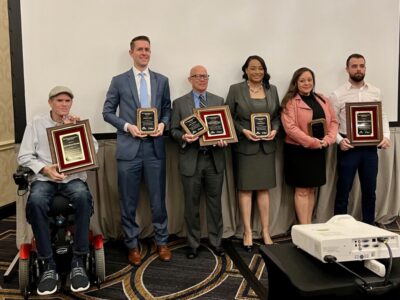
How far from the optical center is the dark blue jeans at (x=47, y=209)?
2535 millimetres

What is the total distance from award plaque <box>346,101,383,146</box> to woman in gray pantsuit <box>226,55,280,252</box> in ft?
2.04

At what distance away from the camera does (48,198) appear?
2.61 meters

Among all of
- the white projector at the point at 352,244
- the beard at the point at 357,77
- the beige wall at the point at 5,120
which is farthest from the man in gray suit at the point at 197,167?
the beige wall at the point at 5,120

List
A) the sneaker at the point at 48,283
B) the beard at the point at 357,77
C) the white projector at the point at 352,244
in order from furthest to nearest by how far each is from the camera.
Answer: the beard at the point at 357,77 < the sneaker at the point at 48,283 < the white projector at the point at 352,244

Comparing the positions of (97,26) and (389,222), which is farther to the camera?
(389,222)

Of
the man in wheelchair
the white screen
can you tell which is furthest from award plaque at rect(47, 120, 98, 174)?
the white screen

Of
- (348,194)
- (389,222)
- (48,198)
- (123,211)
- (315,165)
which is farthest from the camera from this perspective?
(389,222)

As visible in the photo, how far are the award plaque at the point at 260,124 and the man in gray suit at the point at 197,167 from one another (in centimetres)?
28

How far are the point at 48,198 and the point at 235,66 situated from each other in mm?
1861

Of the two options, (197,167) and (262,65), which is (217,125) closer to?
(197,167)

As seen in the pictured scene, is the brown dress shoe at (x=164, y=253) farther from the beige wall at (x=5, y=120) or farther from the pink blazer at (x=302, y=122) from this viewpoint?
the beige wall at (x=5, y=120)

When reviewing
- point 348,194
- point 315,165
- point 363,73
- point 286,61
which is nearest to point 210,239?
point 315,165

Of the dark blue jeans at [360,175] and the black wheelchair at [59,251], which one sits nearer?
the black wheelchair at [59,251]

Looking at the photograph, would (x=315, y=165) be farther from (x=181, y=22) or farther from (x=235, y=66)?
(x=181, y=22)
